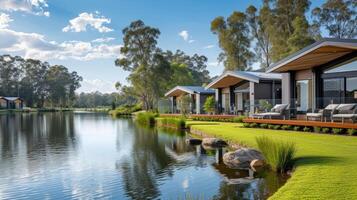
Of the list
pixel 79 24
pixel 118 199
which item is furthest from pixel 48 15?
pixel 118 199

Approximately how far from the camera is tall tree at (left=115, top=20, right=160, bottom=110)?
48.6m

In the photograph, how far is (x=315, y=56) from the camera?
1628 cm

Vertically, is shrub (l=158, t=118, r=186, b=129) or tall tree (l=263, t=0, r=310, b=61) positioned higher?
tall tree (l=263, t=0, r=310, b=61)

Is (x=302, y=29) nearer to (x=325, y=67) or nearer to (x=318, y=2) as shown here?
(x=318, y=2)

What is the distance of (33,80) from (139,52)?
4485 centimetres

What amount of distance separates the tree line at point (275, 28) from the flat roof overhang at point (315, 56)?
654 inches

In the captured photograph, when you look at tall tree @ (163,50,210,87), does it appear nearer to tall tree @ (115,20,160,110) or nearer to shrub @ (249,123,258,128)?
tall tree @ (115,20,160,110)

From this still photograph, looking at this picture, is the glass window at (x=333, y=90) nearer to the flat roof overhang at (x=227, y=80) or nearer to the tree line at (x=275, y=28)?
the flat roof overhang at (x=227, y=80)

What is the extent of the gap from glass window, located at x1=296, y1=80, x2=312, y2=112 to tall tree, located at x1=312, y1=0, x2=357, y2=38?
21345 mm

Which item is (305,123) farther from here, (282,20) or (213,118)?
(282,20)

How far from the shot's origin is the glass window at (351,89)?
639 inches

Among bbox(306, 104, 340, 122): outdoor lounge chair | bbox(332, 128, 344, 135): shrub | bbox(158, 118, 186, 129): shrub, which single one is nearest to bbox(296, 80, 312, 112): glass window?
bbox(306, 104, 340, 122): outdoor lounge chair

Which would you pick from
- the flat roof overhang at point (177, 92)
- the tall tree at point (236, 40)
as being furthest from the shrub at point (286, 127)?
the tall tree at point (236, 40)

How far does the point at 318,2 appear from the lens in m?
39.6
